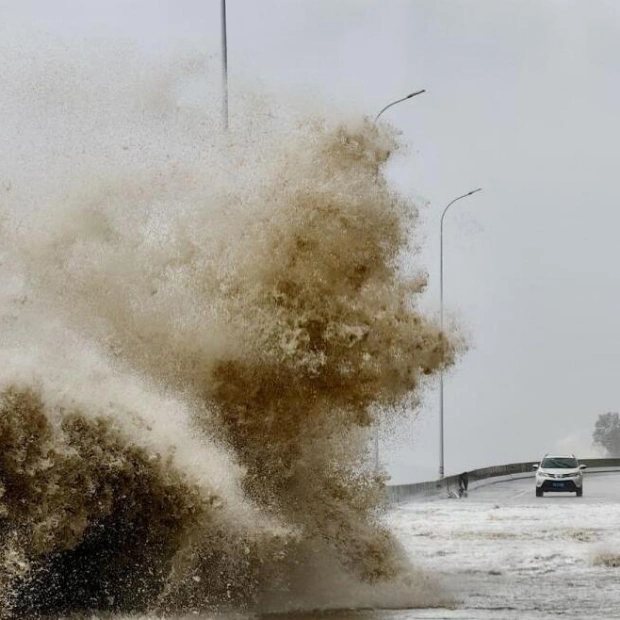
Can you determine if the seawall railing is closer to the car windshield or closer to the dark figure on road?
the dark figure on road

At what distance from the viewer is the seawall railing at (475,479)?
154 feet

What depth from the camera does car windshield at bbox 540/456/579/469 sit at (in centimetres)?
5688

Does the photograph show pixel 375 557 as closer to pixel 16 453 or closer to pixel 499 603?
pixel 499 603

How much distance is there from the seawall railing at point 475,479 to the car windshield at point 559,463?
3167 millimetres

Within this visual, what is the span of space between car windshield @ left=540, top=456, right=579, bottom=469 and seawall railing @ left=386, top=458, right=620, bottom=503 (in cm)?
317

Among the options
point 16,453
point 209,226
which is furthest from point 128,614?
point 209,226

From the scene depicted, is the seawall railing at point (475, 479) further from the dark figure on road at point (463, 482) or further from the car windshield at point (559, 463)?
the car windshield at point (559, 463)

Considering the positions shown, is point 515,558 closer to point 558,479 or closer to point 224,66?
point 224,66

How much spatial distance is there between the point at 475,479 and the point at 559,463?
893 centimetres

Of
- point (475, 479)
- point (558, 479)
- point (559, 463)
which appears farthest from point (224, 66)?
point (475, 479)

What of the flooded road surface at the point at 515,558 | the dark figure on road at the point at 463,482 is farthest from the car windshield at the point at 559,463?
the flooded road surface at the point at 515,558

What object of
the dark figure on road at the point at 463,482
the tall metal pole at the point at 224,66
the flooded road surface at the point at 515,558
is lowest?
the flooded road surface at the point at 515,558

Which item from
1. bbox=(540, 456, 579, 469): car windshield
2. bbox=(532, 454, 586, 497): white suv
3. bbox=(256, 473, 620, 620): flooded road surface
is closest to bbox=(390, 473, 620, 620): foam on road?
bbox=(256, 473, 620, 620): flooded road surface

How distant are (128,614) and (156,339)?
12.8 ft
